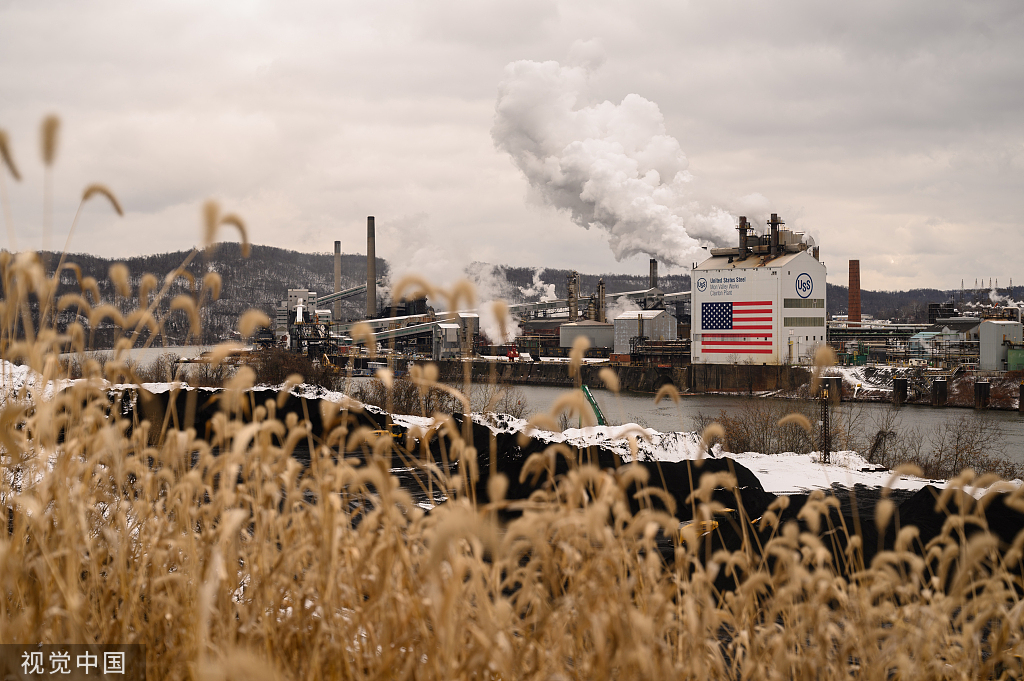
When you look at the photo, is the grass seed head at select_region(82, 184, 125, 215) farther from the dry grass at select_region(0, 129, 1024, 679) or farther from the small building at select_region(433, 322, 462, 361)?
the small building at select_region(433, 322, 462, 361)

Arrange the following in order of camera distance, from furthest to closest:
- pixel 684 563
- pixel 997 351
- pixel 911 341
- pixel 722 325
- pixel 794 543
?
pixel 911 341 < pixel 722 325 < pixel 997 351 < pixel 684 563 < pixel 794 543

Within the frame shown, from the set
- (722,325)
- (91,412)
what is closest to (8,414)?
(91,412)

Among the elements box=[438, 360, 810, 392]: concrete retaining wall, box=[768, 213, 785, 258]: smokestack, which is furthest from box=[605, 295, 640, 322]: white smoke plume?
box=[768, 213, 785, 258]: smokestack

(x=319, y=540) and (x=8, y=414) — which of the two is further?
(x=319, y=540)

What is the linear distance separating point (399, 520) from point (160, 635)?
1.02 metres

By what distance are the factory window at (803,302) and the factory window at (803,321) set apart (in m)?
0.80

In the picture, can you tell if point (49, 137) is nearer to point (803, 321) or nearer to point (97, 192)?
point (97, 192)

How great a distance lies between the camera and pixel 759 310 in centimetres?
4778

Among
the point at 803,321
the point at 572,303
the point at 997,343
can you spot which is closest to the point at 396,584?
the point at 803,321

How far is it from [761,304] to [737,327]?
2.21 meters

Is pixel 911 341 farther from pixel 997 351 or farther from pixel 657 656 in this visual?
pixel 657 656

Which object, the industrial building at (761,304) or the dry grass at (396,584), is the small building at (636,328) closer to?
the industrial building at (761,304)

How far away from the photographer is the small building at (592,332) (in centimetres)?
6119

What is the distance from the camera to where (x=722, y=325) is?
4934cm
